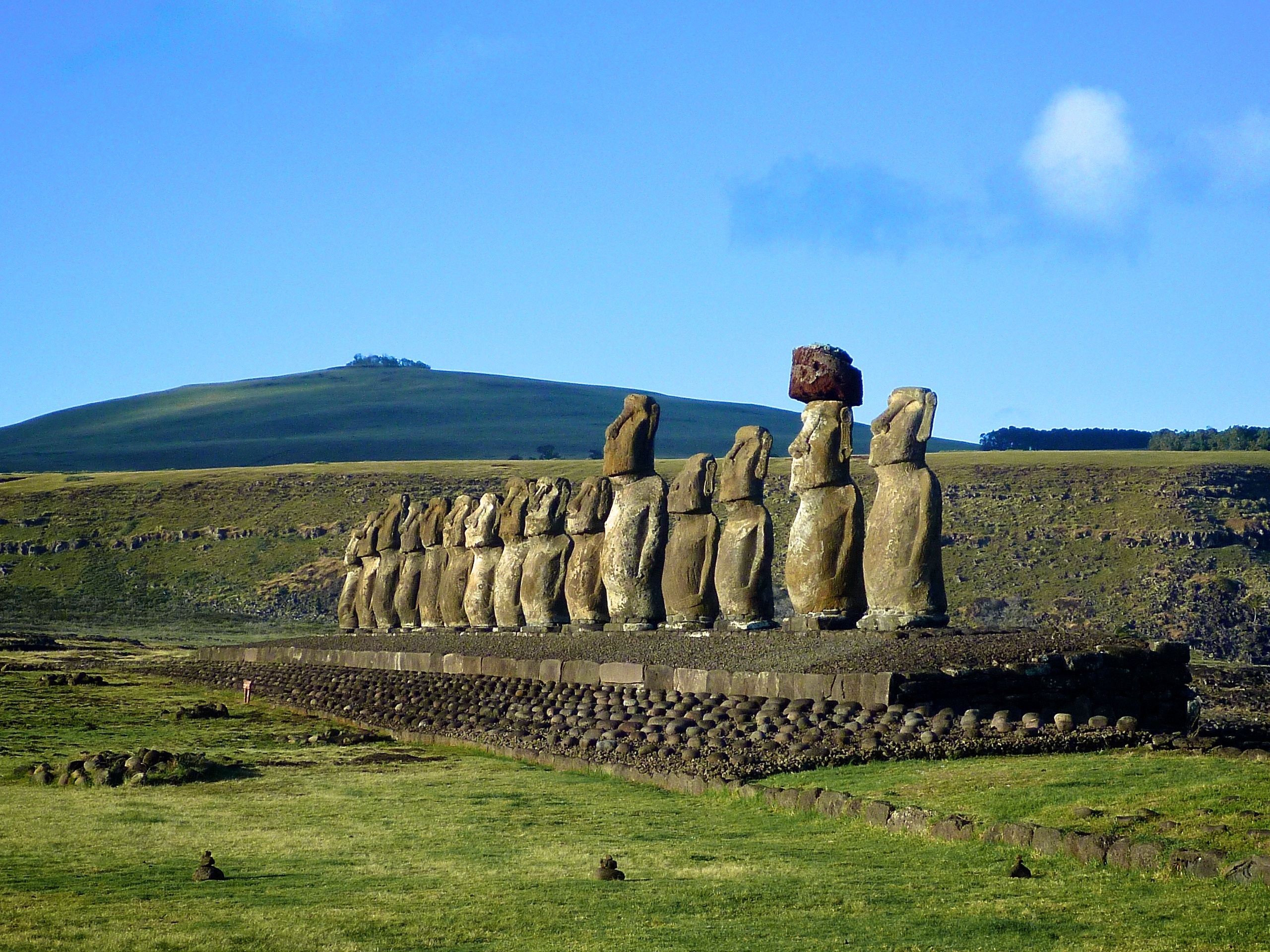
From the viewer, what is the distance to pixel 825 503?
17.8 meters

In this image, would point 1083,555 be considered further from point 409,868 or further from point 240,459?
point 240,459

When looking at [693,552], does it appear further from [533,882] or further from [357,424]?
[357,424]

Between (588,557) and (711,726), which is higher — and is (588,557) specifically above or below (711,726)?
above

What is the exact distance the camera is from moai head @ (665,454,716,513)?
2038cm

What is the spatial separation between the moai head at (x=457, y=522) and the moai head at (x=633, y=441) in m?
6.63

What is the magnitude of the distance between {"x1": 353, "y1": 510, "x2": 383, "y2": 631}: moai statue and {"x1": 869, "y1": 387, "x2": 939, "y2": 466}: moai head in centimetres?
1731

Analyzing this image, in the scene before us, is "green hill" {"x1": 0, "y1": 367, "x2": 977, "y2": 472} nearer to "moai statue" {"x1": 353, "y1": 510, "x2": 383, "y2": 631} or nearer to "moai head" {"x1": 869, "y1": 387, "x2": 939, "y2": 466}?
"moai statue" {"x1": 353, "y1": 510, "x2": 383, "y2": 631}

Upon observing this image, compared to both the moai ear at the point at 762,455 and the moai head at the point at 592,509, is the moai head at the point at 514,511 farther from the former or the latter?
the moai ear at the point at 762,455

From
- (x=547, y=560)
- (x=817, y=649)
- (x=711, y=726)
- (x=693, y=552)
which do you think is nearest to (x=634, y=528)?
(x=693, y=552)

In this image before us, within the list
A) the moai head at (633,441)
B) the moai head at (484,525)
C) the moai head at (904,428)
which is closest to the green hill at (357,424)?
the moai head at (484,525)

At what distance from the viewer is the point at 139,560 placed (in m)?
62.1

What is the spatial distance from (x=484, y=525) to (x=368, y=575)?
21.7 feet

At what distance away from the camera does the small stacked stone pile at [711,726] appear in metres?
12.1

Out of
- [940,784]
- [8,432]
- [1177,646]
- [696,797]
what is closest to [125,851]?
[696,797]
